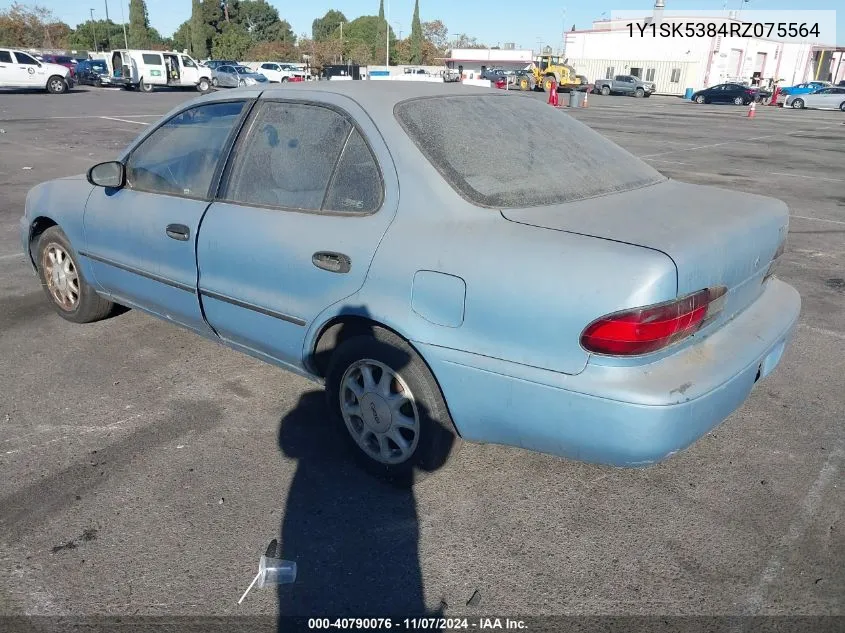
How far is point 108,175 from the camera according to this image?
3838mm

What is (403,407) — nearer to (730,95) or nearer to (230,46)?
(730,95)

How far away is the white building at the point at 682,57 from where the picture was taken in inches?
2312

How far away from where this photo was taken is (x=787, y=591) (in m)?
2.43

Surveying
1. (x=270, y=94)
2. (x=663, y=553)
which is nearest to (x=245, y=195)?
(x=270, y=94)

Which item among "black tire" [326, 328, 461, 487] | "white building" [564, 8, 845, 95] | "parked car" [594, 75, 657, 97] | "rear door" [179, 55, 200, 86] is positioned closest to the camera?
"black tire" [326, 328, 461, 487]

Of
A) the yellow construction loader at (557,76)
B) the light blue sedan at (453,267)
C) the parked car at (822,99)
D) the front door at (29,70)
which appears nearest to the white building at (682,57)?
the parked car at (822,99)

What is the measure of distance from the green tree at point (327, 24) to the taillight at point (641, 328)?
4886 inches

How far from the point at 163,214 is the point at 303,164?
970 mm

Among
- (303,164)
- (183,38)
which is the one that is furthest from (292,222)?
(183,38)

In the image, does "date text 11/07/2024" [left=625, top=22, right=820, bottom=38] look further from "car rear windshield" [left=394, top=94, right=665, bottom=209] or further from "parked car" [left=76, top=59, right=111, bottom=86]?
"car rear windshield" [left=394, top=94, right=665, bottom=209]

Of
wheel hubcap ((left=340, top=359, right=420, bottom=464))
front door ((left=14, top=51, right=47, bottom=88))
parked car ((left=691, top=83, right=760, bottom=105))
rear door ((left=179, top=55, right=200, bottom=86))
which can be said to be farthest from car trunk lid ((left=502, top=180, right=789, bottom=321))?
parked car ((left=691, top=83, right=760, bottom=105))

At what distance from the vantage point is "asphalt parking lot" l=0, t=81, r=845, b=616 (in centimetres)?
242

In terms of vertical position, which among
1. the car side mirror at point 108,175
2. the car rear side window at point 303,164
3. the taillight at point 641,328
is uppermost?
the car rear side window at point 303,164

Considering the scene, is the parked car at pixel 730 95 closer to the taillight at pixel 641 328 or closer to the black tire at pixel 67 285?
the black tire at pixel 67 285
